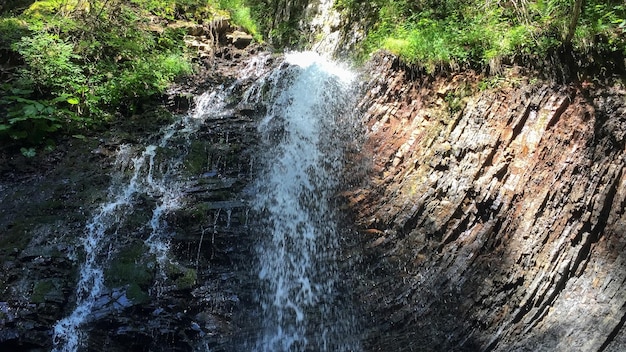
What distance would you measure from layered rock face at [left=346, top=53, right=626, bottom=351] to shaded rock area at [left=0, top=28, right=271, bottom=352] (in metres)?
1.94

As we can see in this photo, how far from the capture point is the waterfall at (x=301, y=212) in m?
5.29

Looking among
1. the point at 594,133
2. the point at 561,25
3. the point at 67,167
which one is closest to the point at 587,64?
the point at 561,25

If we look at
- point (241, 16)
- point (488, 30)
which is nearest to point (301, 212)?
point (488, 30)

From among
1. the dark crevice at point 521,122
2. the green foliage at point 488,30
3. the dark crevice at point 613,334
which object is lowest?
the dark crevice at point 613,334

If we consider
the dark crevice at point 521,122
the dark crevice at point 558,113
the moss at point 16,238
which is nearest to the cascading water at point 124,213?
the moss at point 16,238

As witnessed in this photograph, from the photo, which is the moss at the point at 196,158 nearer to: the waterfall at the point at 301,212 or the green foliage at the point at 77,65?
the waterfall at the point at 301,212

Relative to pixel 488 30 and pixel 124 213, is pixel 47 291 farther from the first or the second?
pixel 488 30

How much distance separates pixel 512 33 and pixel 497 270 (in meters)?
3.72

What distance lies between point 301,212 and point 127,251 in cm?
253

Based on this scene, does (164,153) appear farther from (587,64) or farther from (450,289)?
(587,64)

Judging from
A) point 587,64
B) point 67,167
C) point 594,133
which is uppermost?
point 587,64

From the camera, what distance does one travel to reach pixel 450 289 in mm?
4883

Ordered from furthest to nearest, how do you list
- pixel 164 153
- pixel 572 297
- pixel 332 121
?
pixel 332 121, pixel 164 153, pixel 572 297

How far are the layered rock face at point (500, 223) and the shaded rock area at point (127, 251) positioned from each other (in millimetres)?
1936
